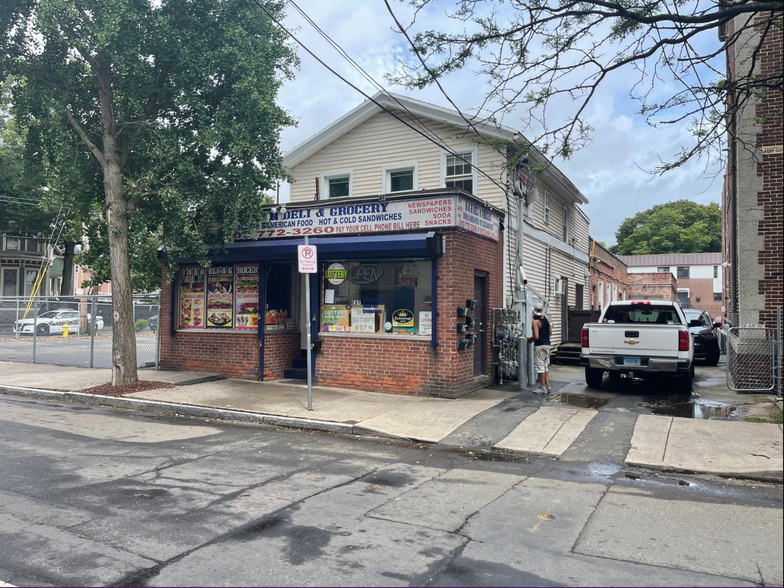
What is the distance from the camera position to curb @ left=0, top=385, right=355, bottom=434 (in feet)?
30.4

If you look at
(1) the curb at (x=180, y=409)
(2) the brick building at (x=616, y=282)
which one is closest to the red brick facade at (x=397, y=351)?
(1) the curb at (x=180, y=409)

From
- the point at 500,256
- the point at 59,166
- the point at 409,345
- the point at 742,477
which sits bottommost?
the point at 742,477

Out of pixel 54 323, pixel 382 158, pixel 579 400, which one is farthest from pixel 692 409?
pixel 54 323

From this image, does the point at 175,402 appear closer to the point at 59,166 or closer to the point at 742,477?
the point at 59,166

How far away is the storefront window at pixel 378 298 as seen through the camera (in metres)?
12.1

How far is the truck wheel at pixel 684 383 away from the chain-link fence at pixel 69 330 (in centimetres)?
1220

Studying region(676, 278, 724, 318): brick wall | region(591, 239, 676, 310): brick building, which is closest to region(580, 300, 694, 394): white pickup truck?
region(591, 239, 676, 310): brick building

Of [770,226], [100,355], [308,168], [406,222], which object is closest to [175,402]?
[406,222]

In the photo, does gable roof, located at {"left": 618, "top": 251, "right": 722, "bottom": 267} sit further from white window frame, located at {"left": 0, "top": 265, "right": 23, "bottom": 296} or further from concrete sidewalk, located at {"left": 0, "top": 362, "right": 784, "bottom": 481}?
concrete sidewalk, located at {"left": 0, "top": 362, "right": 784, "bottom": 481}

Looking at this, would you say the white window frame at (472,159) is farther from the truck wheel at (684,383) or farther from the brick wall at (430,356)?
the truck wheel at (684,383)

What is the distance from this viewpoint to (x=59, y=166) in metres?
12.6

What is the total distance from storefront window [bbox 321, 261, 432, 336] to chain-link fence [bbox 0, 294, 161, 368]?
17.0 ft

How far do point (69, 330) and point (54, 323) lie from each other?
0.87 m

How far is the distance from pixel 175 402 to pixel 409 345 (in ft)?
14.8
